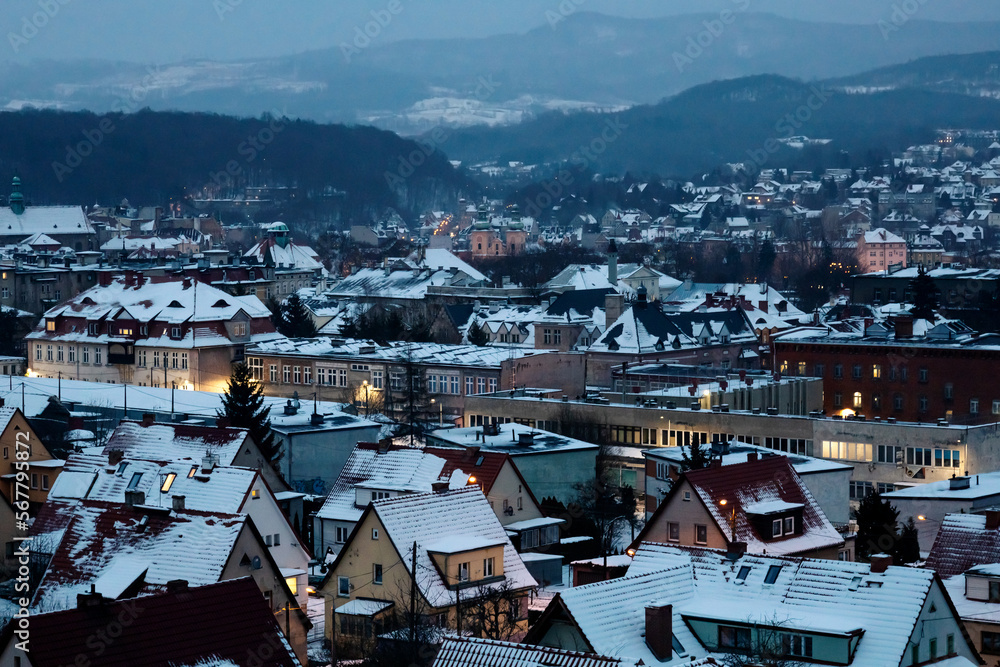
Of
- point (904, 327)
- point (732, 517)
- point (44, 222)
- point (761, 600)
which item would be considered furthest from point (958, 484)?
point (44, 222)

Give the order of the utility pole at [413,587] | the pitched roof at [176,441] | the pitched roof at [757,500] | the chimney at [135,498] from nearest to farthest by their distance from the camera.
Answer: the utility pole at [413,587]
the chimney at [135,498]
the pitched roof at [757,500]
the pitched roof at [176,441]

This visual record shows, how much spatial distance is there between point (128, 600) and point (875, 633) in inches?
330

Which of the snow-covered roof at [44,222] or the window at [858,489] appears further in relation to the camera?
the snow-covered roof at [44,222]

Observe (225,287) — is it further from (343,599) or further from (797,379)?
(343,599)

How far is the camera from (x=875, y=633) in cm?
2147

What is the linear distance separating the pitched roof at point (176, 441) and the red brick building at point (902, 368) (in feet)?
87.9

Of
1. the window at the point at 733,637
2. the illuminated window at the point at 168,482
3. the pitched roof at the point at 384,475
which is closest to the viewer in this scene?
the window at the point at 733,637

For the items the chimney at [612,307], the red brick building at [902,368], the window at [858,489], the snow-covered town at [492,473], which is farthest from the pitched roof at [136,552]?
the chimney at [612,307]

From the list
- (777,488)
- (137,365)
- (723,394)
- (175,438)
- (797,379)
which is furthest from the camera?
(137,365)

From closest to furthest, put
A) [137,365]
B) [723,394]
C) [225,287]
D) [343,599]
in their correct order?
[343,599] → [723,394] → [137,365] → [225,287]

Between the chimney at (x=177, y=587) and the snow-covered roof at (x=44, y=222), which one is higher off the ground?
the chimney at (x=177, y=587)

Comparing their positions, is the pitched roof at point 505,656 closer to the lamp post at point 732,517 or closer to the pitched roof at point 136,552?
the pitched roof at point 136,552

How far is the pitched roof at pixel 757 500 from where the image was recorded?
30.8 m

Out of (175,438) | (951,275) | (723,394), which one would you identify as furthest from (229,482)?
(951,275)
